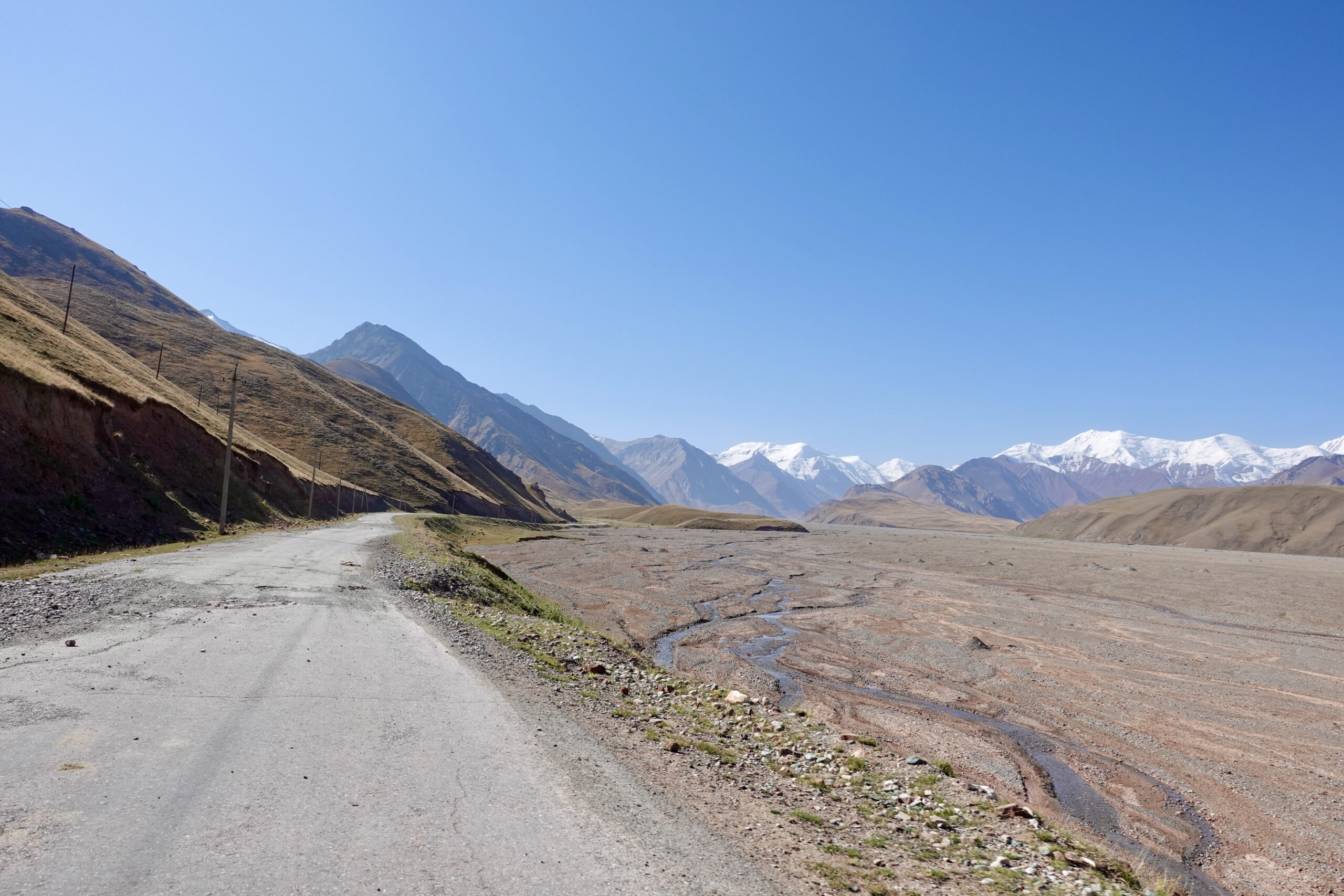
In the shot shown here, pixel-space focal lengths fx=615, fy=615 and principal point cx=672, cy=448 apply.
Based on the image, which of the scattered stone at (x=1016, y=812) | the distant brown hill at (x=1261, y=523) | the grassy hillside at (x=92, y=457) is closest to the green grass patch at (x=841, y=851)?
the scattered stone at (x=1016, y=812)

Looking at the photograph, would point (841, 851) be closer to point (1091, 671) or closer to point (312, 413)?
point (1091, 671)

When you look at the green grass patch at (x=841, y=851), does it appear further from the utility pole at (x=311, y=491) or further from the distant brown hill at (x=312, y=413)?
the distant brown hill at (x=312, y=413)

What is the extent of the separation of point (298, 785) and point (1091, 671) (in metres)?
32.3

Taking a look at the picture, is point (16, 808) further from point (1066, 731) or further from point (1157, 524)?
point (1157, 524)

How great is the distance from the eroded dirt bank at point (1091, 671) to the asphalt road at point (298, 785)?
1266 centimetres

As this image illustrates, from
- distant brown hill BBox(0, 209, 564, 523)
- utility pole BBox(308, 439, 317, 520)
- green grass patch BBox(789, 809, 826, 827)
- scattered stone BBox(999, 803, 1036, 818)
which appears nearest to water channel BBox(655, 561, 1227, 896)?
scattered stone BBox(999, 803, 1036, 818)

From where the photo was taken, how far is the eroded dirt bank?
1539 centimetres

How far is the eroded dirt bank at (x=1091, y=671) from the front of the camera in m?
15.4

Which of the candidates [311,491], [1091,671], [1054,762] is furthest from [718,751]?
[311,491]

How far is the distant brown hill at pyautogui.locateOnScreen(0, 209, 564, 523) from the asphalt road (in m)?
101

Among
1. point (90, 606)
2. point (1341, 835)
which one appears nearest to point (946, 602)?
point (1341, 835)

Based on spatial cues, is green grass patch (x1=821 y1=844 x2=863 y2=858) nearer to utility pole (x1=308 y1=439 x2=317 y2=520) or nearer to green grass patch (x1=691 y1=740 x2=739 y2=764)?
green grass patch (x1=691 y1=740 x2=739 y2=764)

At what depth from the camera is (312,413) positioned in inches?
4963

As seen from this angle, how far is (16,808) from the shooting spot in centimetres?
635
